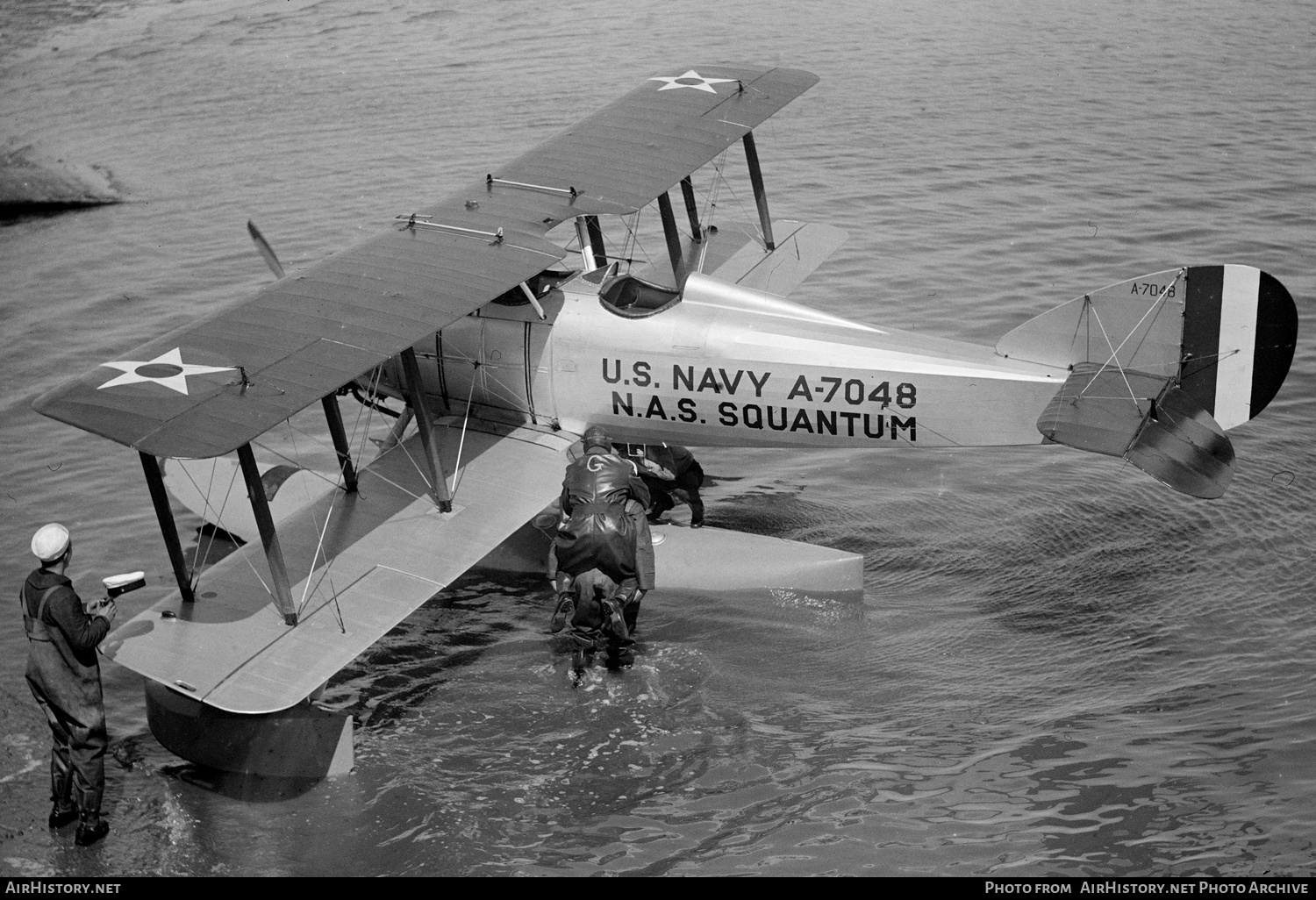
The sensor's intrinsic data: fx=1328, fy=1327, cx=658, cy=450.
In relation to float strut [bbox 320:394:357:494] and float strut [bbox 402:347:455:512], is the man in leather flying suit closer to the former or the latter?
float strut [bbox 402:347:455:512]

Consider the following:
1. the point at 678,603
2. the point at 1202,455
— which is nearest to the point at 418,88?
the point at 678,603

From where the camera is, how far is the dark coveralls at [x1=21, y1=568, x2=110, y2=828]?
25.0 ft

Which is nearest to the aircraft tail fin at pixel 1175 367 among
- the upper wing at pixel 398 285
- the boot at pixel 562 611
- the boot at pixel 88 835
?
the boot at pixel 562 611

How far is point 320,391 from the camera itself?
337 inches

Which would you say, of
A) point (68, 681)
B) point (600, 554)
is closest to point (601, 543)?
point (600, 554)

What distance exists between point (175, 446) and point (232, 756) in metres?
2.00

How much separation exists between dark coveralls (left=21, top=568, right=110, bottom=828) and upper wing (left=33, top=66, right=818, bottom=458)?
3.28 feet

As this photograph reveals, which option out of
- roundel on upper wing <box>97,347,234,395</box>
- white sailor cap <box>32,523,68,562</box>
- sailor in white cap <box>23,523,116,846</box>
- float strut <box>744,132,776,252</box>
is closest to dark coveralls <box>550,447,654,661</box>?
roundel on upper wing <box>97,347,234,395</box>

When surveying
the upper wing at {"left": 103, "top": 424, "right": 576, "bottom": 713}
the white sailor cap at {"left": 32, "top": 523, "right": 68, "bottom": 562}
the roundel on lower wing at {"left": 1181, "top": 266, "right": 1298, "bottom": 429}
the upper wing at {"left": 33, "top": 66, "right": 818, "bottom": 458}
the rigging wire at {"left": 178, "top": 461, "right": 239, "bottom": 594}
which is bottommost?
the rigging wire at {"left": 178, "top": 461, "right": 239, "bottom": 594}

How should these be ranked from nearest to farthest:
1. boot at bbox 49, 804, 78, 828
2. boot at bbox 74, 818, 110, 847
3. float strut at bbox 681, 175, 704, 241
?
boot at bbox 74, 818, 110, 847 < boot at bbox 49, 804, 78, 828 < float strut at bbox 681, 175, 704, 241

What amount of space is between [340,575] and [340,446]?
1.73 meters

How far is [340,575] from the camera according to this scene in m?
9.14

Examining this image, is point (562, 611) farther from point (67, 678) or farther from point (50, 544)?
point (50, 544)

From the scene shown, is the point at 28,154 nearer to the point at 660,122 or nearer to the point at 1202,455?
the point at 660,122
